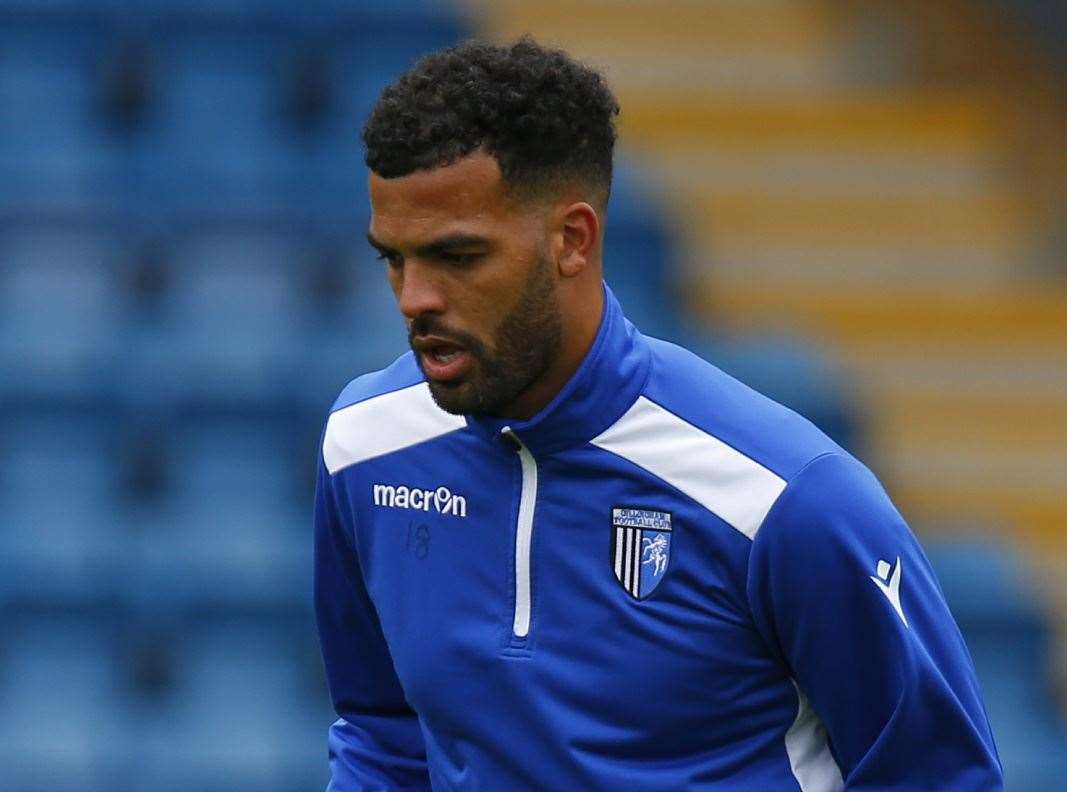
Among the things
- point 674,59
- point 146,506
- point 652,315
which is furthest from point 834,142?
point 146,506

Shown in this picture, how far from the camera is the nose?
72.7 inches

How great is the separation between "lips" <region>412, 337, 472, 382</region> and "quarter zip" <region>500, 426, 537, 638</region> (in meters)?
0.10

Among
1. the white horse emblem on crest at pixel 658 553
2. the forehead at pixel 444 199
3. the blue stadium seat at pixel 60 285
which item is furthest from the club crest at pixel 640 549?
the blue stadium seat at pixel 60 285

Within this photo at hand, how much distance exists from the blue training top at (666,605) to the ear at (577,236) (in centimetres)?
8

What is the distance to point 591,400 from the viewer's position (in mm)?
1938

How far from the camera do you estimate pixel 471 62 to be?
1.87 m

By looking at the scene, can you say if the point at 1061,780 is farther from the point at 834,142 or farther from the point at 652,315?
the point at 834,142

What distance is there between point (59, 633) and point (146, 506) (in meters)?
0.43

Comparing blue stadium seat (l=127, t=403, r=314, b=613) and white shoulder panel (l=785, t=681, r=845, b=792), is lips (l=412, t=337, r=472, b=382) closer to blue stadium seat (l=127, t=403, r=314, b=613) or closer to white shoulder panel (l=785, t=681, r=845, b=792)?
white shoulder panel (l=785, t=681, r=845, b=792)

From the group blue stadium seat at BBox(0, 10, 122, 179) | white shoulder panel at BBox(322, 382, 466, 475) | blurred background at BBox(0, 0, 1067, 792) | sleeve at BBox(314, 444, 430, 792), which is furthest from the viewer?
blue stadium seat at BBox(0, 10, 122, 179)

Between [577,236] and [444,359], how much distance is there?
0.18 m

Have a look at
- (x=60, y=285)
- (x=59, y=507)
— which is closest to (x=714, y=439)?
(x=59, y=507)

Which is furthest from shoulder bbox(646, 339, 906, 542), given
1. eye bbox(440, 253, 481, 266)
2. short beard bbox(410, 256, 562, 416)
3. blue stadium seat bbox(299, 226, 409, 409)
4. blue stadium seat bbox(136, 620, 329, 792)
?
blue stadium seat bbox(299, 226, 409, 409)

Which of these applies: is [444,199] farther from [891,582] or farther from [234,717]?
[234,717]
